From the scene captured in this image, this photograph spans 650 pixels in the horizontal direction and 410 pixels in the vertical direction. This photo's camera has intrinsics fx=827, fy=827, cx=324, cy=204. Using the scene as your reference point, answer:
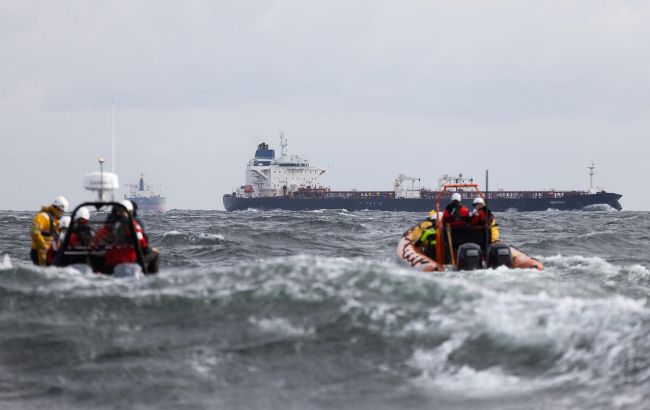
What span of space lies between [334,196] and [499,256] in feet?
286

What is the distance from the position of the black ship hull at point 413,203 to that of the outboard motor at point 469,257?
81.7 meters

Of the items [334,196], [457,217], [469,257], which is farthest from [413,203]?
[469,257]

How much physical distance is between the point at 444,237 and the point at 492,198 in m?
84.5

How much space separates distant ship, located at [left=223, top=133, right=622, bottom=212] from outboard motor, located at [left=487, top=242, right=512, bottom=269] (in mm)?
73958

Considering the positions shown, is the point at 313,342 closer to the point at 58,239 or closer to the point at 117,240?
the point at 117,240

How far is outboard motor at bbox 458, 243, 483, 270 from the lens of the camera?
14.2 m

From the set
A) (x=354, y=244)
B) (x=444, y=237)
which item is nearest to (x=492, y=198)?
(x=354, y=244)

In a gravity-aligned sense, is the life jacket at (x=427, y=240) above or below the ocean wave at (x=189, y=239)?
above

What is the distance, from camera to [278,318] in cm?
918

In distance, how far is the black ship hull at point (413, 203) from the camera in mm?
95750

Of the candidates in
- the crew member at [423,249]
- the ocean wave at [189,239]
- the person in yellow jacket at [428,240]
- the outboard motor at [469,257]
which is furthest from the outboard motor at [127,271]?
the ocean wave at [189,239]

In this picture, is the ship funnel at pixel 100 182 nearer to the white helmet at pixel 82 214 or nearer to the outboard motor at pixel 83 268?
the white helmet at pixel 82 214

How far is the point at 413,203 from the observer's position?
98.6 m

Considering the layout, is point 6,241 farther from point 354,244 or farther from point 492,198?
point 492,198
